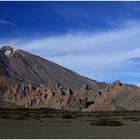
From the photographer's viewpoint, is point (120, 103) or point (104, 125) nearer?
point (104, 125)

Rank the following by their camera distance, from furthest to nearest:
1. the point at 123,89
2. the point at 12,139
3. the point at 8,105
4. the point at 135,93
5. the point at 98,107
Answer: the point at 123,89, the point at 135,93, the point at 98,107, the point at 8,105, the point at 12,139

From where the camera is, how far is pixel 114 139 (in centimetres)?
2295


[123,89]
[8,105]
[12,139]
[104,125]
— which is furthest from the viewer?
[123,89]

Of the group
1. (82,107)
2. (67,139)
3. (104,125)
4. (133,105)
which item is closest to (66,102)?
(82,107)

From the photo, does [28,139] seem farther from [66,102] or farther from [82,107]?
[66,102]

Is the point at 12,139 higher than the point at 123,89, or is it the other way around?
the point at 123,89

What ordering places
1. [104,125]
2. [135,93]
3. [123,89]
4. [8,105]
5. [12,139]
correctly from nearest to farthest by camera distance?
[12,139]
[104,125]
[8,105]
[135,93]
[123,89]

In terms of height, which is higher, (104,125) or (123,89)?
(123,89)

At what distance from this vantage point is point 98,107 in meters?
163

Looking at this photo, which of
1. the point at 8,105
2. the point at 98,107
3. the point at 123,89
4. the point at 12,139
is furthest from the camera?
the point at 123,89

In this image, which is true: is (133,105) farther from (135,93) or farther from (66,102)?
(66,102)

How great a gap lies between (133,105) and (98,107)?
15343mm

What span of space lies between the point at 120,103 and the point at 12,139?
518 ft

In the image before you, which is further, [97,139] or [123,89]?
[123,89]
